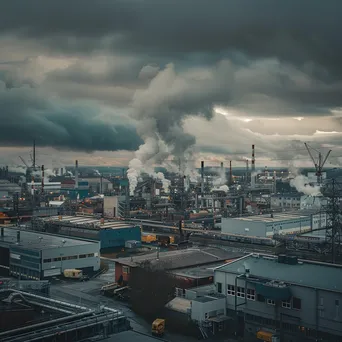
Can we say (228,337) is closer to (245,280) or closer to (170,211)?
(245,280)

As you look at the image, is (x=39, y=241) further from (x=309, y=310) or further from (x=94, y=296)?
(x=309, y=310)

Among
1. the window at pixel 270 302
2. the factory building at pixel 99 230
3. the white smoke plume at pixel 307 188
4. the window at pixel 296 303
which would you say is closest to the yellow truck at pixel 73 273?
the factory building at pixel 99 230

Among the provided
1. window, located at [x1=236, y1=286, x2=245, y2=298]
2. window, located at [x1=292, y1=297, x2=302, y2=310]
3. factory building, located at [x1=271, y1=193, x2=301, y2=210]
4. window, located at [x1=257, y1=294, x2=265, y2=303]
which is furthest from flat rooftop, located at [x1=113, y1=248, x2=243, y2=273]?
factory building, located at [x1=271, y1=193, x2=301, y2=210]

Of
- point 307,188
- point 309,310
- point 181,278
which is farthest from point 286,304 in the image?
point 307,188

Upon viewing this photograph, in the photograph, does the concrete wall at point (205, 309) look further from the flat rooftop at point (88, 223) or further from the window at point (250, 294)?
the flat rooftop at point (88, 223)

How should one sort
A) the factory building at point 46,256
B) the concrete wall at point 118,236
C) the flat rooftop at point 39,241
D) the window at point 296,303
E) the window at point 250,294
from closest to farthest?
the window at point 296,303 < the window at point 250,294 < the factory building at point 46,256 < the flat rooftop at point 39,241 < the concrete wall at point 118,236

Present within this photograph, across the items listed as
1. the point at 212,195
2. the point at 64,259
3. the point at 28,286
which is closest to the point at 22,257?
the point at 64,259

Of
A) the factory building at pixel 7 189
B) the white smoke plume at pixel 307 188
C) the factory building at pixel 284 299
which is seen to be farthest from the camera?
the factory building at pixel 7 189
